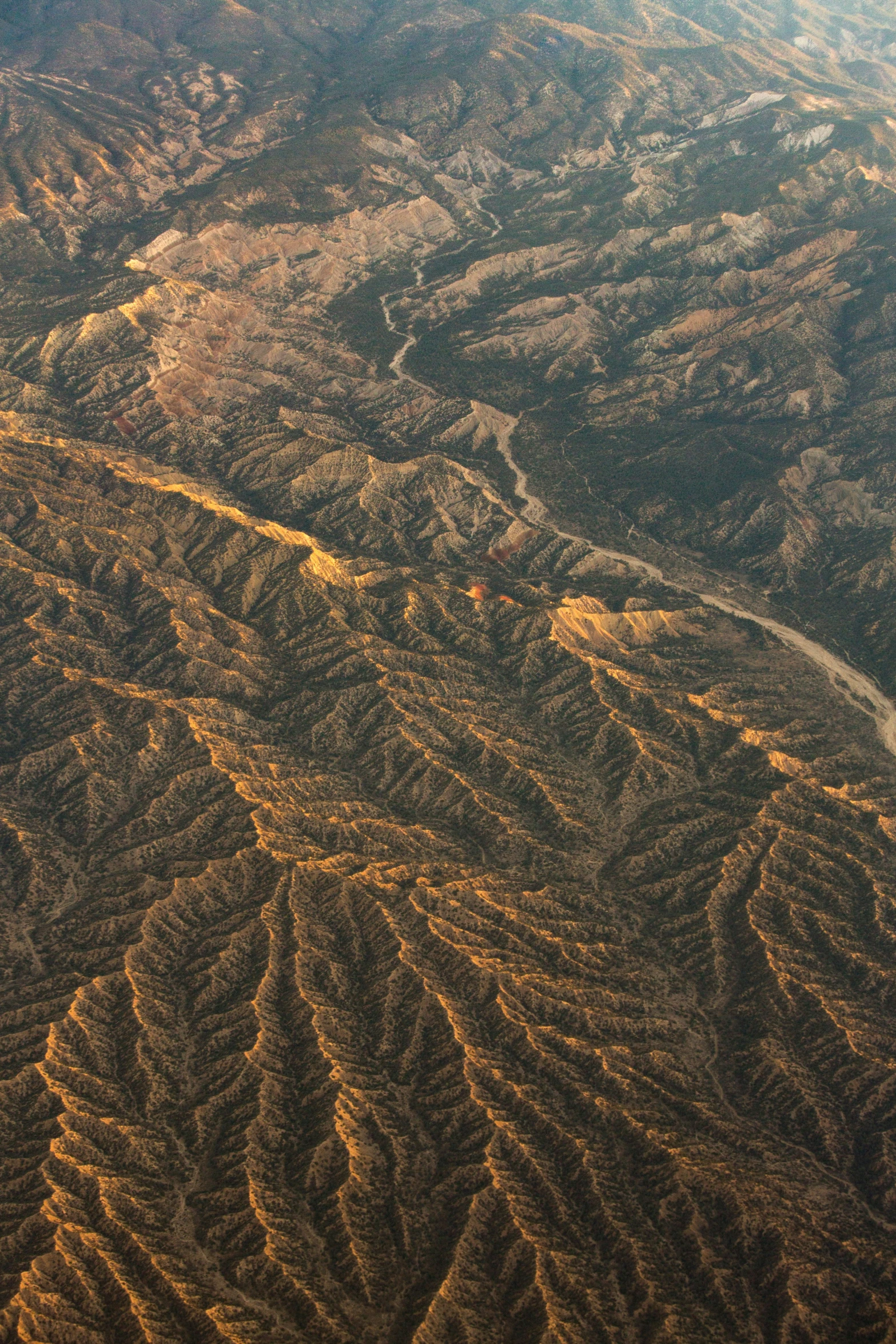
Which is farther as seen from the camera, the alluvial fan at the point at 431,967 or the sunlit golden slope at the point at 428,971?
the sunlit golden slope at the point at 428,971

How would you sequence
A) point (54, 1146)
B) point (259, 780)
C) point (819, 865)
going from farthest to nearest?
point (259, 780) → point (819, 865) → point (54, 1146)

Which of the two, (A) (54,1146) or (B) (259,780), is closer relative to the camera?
(A) (54,1146)

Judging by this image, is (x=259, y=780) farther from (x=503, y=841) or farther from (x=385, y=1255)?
(x=385, y=1255)

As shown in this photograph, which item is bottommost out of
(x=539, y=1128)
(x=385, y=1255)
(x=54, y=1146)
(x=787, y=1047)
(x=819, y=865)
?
(x=54, y=1146)

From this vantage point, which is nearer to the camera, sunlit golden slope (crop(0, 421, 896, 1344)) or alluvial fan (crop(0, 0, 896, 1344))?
alluvial fan (crop(0, 0, 896, 1344))

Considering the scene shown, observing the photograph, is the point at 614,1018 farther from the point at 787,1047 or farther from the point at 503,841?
the point at 503,841

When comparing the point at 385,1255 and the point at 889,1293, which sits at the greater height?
the point at 889,1293

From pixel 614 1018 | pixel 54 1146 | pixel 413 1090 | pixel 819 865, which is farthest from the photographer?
pixel 819 865

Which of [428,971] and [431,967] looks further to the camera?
[431,967]

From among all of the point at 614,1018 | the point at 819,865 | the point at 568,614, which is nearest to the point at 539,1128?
the point at 614,1018
